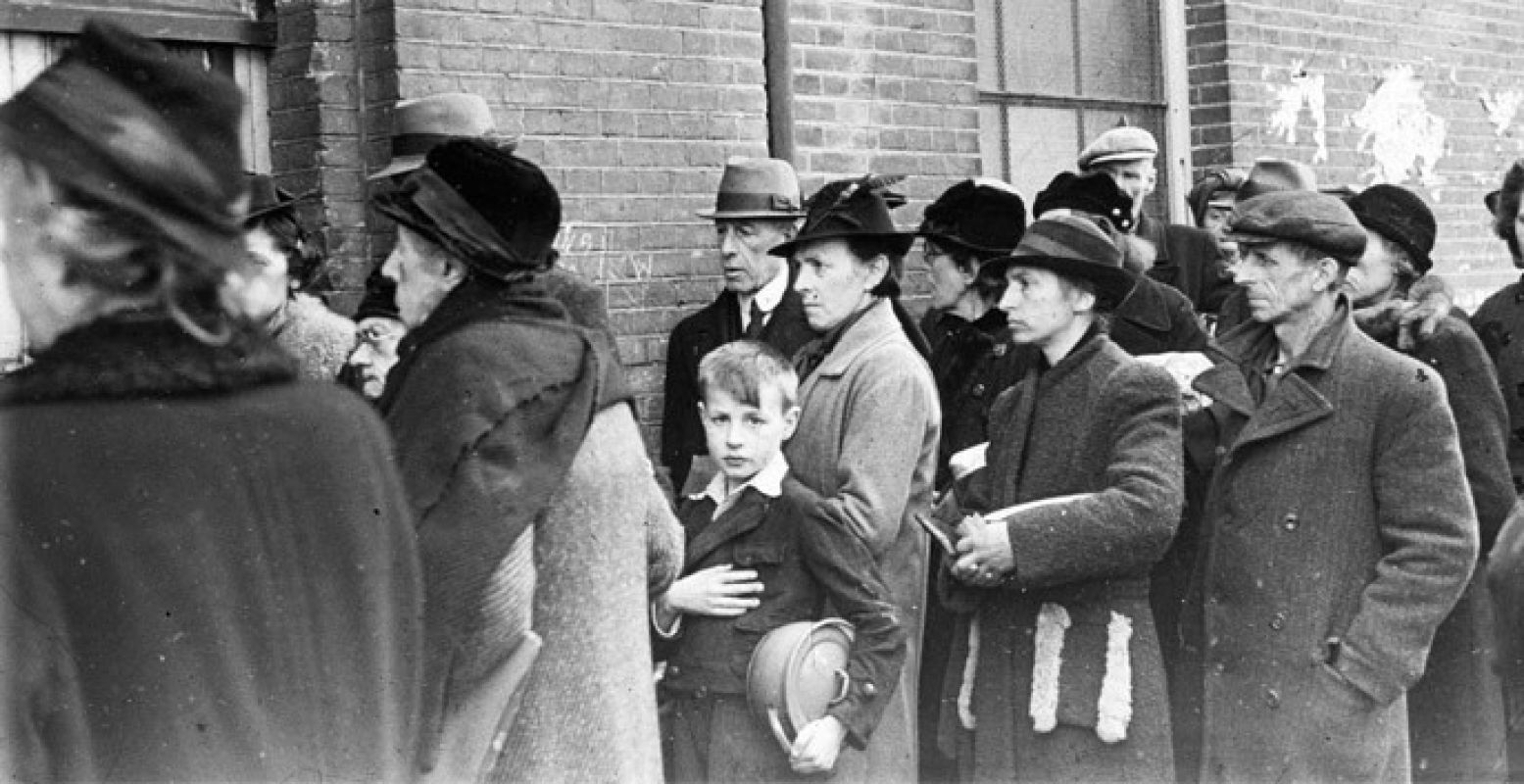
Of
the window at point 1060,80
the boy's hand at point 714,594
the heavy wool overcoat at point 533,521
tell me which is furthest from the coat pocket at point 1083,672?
the window at point 1060,80

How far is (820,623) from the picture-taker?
4699 mm

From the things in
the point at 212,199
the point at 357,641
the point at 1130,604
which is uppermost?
the point at 212,199

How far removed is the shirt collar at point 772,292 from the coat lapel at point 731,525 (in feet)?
5.24

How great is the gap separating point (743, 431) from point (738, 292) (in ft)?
5.37

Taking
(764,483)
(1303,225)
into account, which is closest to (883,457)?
(764,483)

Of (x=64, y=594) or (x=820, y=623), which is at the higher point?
(x=64, y=594)

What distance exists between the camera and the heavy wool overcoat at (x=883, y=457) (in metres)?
4.95

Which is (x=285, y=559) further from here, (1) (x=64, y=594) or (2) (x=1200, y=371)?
(2) (x=1200, y=371)

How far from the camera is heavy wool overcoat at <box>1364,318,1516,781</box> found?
18.9ft

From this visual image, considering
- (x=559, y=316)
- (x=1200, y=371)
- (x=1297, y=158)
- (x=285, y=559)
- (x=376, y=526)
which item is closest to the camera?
(x=285, y=559)

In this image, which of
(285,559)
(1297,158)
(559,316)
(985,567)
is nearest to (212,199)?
(285,559)

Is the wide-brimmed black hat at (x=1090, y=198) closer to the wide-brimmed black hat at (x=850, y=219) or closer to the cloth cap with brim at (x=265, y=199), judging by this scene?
the wide-brimmed black hat at (x=850, y=219)

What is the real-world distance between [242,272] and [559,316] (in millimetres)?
1227

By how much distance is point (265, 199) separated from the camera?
5.13 m
